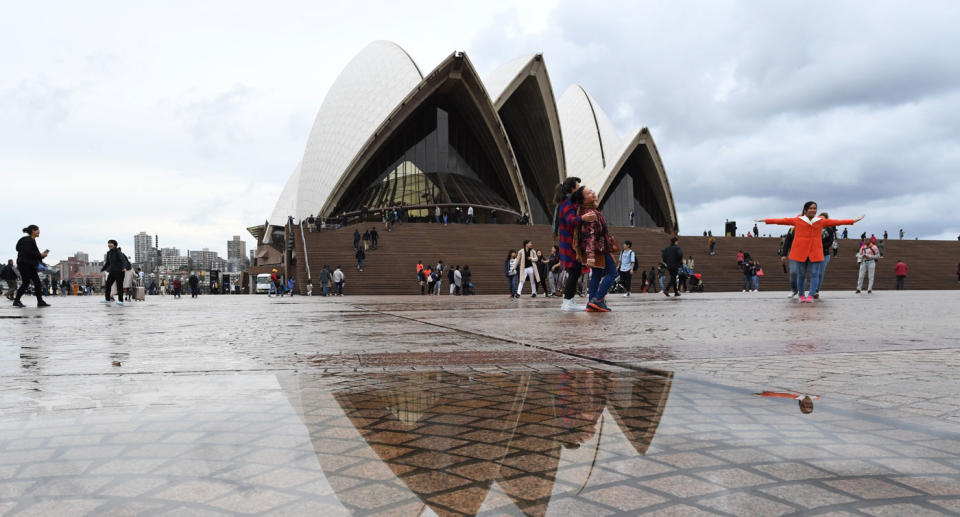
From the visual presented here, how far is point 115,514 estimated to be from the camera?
3.41 ft

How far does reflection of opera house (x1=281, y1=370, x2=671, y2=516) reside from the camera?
112 centimetres

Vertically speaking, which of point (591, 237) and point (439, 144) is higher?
point (439, 144)

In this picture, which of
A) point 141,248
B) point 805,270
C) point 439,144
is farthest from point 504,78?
point 141,248

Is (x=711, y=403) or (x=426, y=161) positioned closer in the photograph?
(x=711, y=403)

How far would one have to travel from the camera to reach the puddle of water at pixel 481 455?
1090 millimetres

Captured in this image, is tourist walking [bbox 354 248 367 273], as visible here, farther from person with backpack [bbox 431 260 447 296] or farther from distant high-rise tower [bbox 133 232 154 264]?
distant high-rise tower [bbox 133 232 154 264]

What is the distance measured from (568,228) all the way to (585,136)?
45.9 meters

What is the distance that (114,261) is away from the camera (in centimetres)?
1288

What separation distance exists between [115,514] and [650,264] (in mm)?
27102

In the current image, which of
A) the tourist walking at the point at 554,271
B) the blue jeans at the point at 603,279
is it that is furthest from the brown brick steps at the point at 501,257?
the blue jeans at the point at 603,279

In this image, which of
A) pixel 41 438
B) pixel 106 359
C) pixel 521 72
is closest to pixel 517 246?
pixel 521 72

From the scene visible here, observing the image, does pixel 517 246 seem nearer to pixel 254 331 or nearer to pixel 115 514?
A: pixel 254 331

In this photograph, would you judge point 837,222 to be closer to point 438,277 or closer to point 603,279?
point 603,279

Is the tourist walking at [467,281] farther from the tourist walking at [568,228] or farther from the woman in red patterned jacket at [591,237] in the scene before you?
the woman in red patterned jacket at [591,237]
